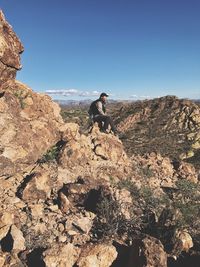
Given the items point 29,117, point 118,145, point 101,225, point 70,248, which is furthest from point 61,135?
point 70,248

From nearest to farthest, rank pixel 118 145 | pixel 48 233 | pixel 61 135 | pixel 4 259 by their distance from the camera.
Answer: pixel 4 259
pixel 48 233
pixel 61 135
pixel 118 145

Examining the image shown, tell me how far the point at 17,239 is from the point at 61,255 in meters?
1.27

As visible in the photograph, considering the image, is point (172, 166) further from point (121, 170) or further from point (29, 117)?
point (29, 117)

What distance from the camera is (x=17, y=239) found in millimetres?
8695

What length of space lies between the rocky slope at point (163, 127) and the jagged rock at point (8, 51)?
8514mm

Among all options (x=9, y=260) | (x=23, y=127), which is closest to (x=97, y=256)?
(x=9, y=260)

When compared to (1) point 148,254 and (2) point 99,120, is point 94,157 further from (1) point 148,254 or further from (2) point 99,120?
(1) point 148,254

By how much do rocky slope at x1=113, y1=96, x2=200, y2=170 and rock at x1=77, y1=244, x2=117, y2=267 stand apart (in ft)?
32.7

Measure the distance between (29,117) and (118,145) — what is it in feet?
12.0

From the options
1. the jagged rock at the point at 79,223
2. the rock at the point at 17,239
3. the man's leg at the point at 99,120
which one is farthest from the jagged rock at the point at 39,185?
the man's leg at the point at 99,120

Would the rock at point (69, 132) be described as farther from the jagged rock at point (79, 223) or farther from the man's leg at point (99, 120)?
the jagged rock at point (79, 223)

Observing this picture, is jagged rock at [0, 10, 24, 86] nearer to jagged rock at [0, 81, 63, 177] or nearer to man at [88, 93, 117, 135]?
jagged rock at [0, 81, 63, 177]

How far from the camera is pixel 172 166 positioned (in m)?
15.7

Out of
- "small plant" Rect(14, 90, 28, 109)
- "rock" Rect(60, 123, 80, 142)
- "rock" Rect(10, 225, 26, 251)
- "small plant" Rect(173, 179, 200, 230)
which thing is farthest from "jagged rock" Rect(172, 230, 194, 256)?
"small plant" Rect(14, 90, 28, 109)
